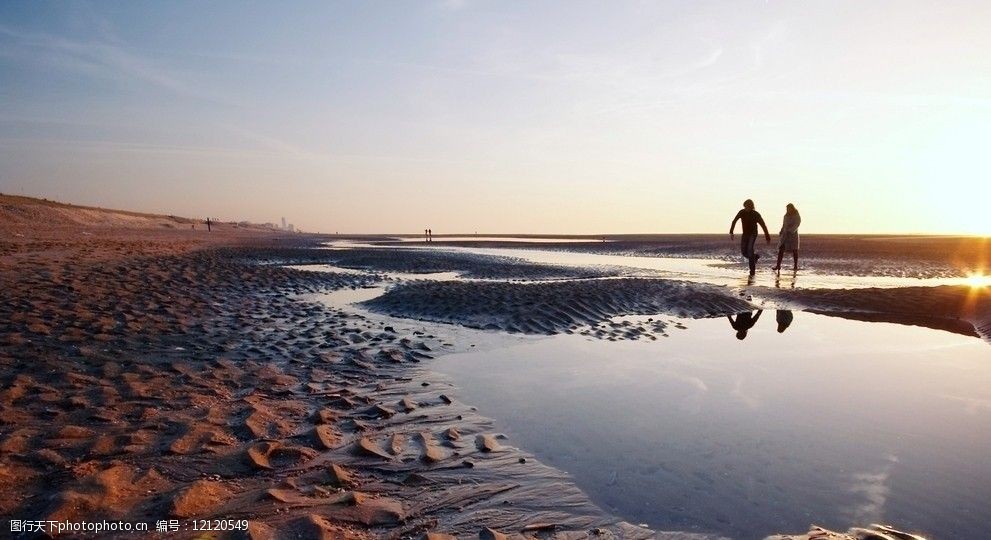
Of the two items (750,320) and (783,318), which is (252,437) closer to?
(750,320)

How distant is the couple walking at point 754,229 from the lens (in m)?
21.0

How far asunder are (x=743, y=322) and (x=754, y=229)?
33.8ft

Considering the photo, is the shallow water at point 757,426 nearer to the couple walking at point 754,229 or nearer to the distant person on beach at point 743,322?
the distant person on beach at point 743,322

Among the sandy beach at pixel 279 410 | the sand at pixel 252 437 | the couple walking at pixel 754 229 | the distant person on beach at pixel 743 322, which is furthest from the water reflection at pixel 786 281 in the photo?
the sand at pixel 252 437

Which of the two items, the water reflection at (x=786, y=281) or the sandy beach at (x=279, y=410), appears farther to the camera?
the water reflection at (x=786, y=281)

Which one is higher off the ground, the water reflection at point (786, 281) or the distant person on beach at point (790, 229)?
the distant person on beach at point (790, 229)

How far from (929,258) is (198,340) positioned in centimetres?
4097

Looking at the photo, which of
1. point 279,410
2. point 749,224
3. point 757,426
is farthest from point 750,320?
point 279,410

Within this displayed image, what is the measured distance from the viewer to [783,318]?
44.6 feet

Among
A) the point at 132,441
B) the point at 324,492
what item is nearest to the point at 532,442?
the point at 324,492

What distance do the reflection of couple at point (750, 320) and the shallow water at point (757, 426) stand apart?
147 cm

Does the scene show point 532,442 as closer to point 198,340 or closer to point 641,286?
point 198,340

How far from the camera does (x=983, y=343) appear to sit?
10719 millimetres

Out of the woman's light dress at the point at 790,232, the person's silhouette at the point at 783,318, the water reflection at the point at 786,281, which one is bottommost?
the person's silhouette at the point at 783,318
